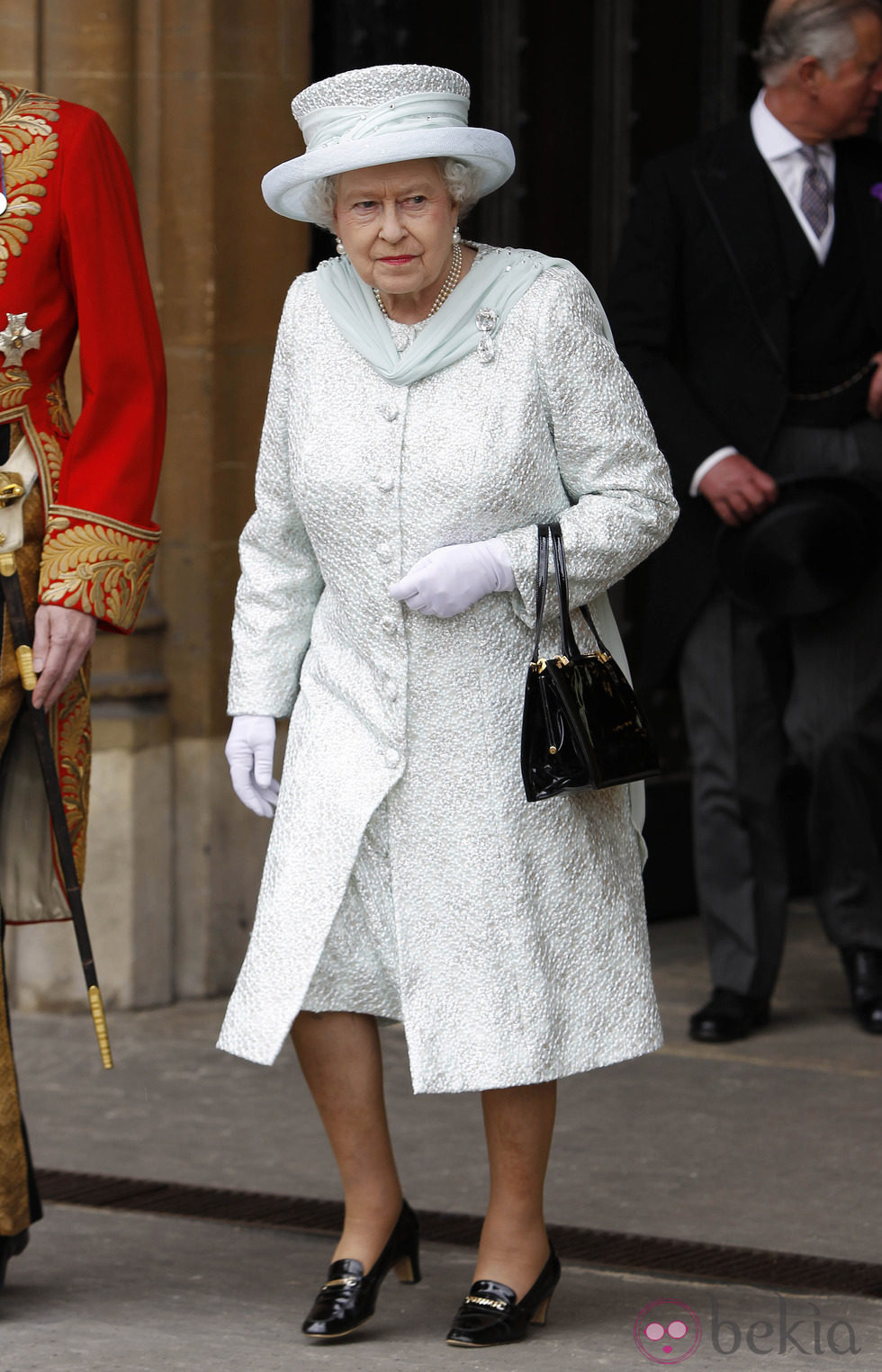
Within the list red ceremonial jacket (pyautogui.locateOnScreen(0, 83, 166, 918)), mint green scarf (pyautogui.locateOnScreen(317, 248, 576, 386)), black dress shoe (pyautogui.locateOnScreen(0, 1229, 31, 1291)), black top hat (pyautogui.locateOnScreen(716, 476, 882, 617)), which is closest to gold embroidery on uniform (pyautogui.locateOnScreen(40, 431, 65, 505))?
red ceremonial jacket (pyautogui.locateOnScreen(0, 83, 166, 918))

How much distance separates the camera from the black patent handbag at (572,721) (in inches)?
132

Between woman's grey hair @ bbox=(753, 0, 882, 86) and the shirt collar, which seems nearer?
woman's grey hair @ bbox=(753, 0, 882, 86)

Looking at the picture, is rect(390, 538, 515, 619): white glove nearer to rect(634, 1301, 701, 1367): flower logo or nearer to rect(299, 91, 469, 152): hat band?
rect(299, 91, 469, 152): hat band

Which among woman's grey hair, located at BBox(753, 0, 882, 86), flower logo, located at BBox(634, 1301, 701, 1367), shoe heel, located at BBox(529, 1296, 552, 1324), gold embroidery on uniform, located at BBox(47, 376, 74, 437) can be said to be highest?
woman's grey hair, located at BBox(753, 0, 882, 86)

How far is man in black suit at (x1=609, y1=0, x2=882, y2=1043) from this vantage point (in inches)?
211

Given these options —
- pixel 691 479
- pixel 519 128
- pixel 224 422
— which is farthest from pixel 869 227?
pixel 224 422

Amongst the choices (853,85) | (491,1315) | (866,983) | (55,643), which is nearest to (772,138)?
(853,85)

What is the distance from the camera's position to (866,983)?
5527 mm

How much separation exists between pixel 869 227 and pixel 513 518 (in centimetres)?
225

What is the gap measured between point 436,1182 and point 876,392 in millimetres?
2015

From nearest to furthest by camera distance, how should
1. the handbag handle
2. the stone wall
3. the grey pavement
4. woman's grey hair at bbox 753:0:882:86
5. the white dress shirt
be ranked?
1. the handbag handle
2. the grey pavement
3. woman's grey hair at bbox 753:0:882:86
4. the white dress shirt
5. the stone wall

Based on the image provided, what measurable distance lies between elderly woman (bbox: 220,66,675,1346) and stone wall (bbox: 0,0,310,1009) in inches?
84.1

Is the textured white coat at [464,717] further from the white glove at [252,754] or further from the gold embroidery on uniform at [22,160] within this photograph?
the gold embroidery on uniform at [22,160]

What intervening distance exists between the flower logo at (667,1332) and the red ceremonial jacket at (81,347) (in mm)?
1274
